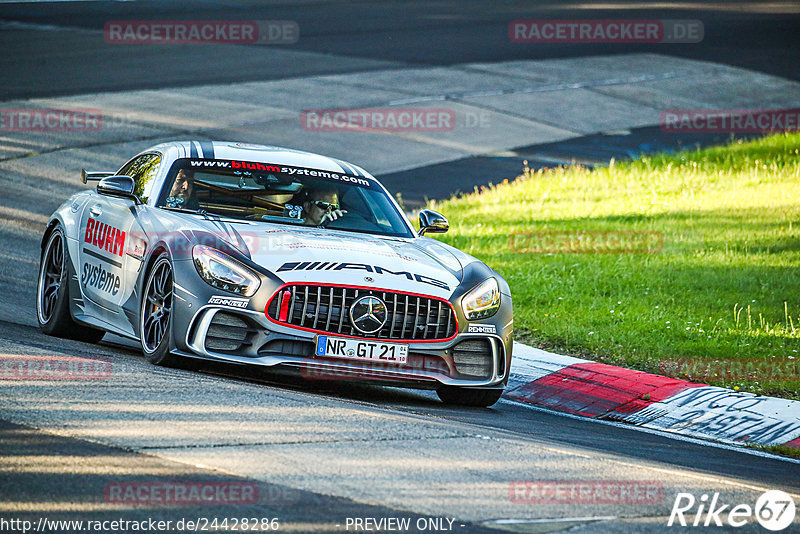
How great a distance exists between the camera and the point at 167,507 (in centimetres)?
495

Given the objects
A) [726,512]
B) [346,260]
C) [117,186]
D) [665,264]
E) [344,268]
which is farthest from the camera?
[665,264]

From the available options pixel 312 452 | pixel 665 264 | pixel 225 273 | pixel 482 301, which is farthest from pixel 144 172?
pixel 665 264

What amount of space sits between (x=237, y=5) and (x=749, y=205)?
75.7 ft

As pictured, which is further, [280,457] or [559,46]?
[559,46]

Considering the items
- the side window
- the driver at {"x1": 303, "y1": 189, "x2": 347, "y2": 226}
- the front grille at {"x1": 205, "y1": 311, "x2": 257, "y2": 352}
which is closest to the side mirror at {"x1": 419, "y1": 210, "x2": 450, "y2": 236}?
the driver at {"x1": 303, "y1": 189, "x2": 347, "y2": 226}

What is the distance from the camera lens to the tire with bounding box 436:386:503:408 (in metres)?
8.33

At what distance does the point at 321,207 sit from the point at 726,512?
13.6 feet

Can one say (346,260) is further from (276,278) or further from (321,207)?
(321,207)

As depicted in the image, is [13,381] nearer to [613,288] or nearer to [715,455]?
[715,455]

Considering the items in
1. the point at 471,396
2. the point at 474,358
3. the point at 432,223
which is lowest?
the point at 471,396

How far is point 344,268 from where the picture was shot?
25.3 ft

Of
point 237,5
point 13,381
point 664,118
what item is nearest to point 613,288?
point 13,381

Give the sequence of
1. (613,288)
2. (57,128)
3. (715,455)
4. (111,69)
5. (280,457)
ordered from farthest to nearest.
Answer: (111,69) → (57,128) → (613,288) → (715,455) → (280,457)

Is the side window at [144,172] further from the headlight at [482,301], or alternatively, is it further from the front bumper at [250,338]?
the headlight at [482,301]
